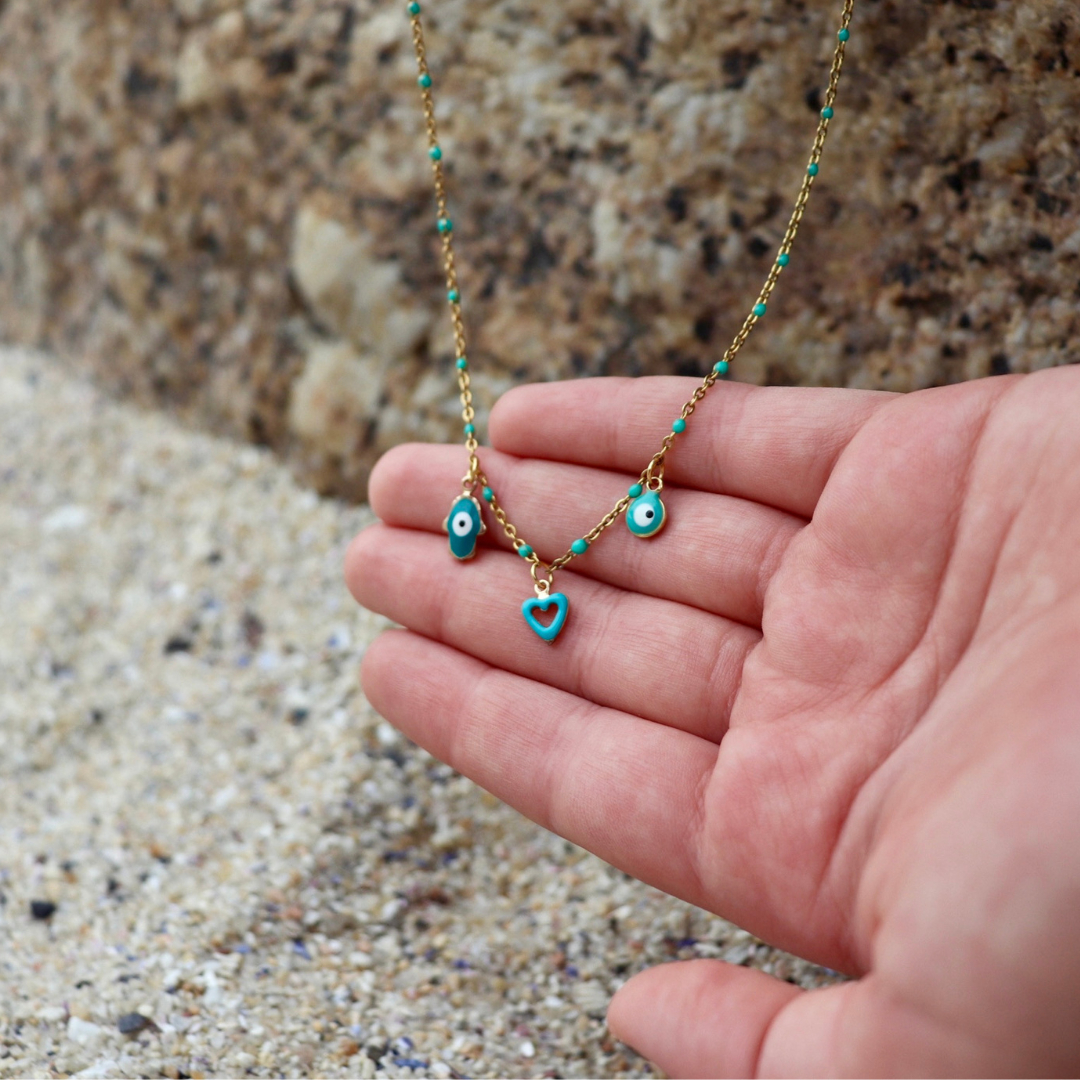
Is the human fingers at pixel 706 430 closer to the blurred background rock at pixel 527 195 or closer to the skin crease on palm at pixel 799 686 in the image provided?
the skin crease on palm at pixel 799 686

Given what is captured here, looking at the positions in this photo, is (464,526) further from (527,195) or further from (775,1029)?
(775,1029)

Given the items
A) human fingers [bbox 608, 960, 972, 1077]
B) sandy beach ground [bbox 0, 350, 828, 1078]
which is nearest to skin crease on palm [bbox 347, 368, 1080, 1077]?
human fingers [bbox 608, 960, 972, 1077]

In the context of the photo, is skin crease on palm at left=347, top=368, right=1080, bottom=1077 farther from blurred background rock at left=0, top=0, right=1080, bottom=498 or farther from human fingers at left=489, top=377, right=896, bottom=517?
blurred background rock at left=0, top=0, right=1080, bottom=498

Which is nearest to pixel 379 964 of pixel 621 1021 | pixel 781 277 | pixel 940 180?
pixel 621 1021

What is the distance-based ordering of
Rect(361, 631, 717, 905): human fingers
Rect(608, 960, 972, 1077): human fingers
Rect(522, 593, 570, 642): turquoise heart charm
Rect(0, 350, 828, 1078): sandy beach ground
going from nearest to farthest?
Rect(608, 960, 972, 1077): human fingers → Rect(361, 631, 717, 905): human fingers → Rect(0, 350, 828, 1078): sandy beach ground → Rect(522, 593, 570, 642): turquoise heart charm

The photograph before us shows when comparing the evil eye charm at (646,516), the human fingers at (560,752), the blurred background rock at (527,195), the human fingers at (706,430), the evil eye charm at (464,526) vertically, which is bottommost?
the human fingers at (560,752)

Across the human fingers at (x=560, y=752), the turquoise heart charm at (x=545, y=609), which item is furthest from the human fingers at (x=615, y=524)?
the human fingers at (x=560, y=752)
